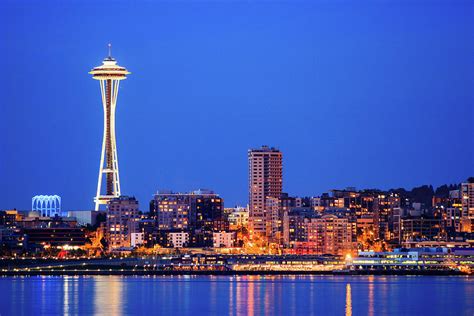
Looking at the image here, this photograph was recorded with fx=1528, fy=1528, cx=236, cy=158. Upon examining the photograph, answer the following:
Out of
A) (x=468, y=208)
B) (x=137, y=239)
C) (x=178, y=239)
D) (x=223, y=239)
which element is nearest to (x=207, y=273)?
(x=178, y=239)

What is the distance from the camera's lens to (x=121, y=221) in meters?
198

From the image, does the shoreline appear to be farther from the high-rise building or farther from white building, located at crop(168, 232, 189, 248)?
the high-rise building

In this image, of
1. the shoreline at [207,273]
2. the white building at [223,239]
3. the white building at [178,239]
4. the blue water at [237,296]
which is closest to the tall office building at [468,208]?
the white building at [223,239]

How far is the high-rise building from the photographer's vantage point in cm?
19775

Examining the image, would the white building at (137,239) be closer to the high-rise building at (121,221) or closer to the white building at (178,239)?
the high-rise building at (121,221)

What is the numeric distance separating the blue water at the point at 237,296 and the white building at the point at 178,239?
3994 cm

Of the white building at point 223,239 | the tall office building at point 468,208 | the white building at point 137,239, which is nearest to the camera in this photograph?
the white building at point 137,239

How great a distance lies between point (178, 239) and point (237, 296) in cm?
7898

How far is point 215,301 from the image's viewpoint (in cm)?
10981

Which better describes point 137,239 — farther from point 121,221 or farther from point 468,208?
point 468,208

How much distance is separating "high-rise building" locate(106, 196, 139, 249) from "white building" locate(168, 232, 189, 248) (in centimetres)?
528

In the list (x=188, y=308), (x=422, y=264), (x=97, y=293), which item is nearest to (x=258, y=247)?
(x=422, y=264)

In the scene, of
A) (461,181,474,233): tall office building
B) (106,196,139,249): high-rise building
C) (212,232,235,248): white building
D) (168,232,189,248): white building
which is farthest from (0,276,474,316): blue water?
(106,196,139,249): high-rise building

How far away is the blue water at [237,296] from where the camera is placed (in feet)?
334
